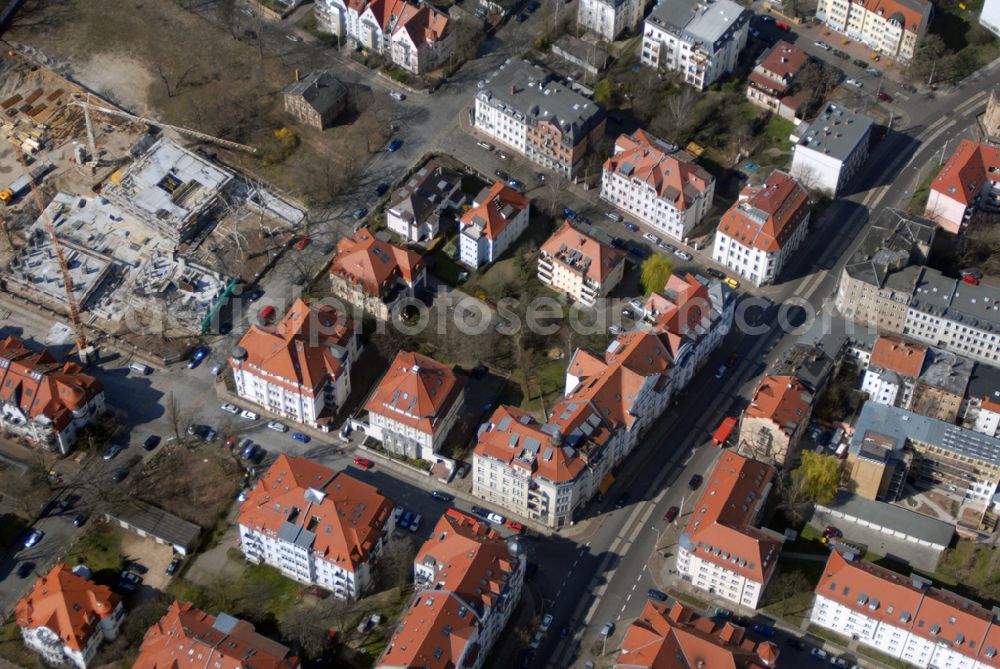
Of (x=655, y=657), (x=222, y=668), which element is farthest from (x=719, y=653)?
(x=222, y=668)

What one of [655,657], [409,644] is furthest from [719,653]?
[409,644]

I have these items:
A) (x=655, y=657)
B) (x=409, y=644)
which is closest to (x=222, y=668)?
(x=409, y=644)

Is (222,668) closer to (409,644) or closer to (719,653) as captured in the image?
(409,644)

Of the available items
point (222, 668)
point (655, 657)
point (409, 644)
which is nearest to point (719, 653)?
point (655, 657)

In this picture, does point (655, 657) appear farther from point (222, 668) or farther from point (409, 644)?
point (222, 668)

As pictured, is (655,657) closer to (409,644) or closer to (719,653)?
(719,653)

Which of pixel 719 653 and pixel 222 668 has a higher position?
pixel 719 653
